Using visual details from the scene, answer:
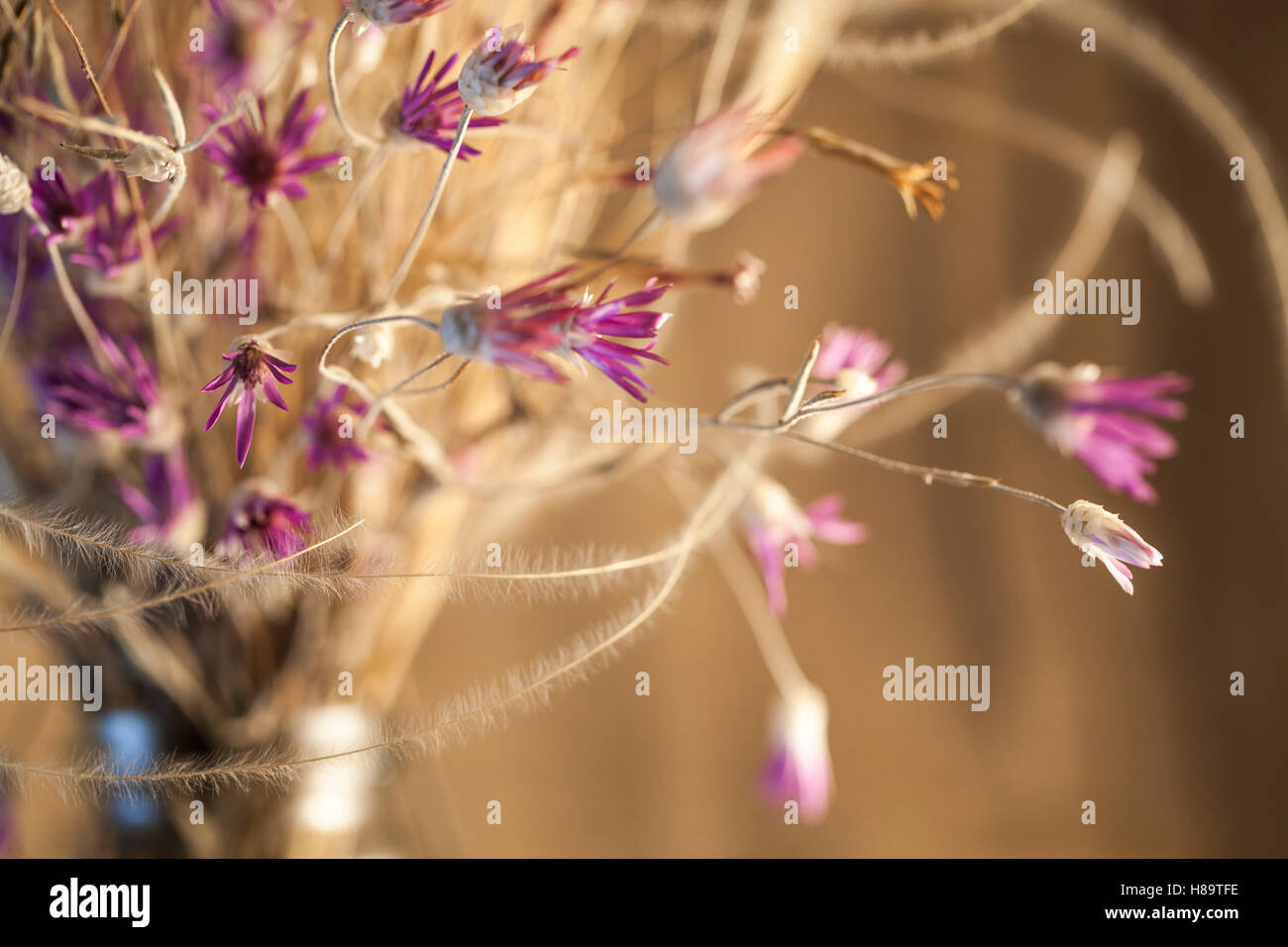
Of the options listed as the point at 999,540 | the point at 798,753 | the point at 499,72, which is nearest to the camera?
the point at 499,72

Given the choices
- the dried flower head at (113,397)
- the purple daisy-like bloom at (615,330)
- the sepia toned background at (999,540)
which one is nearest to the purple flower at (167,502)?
the dried flower head at (113,397)

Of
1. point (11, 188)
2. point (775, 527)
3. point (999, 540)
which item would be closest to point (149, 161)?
point (11, 188)

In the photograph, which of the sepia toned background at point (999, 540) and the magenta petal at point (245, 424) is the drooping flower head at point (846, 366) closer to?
the magenta petal at point (245, 424)

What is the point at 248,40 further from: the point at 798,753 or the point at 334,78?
the point at 798,753

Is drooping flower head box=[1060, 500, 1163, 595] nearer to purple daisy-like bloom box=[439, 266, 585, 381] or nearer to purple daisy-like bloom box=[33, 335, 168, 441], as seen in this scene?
purple daisy-like bloom box=[439, 266, 585, 381]

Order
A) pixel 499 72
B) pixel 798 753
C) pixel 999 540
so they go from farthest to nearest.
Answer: pixel 999 540, pixel 798 753, pixel 499 72

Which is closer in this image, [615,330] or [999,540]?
[615,330]

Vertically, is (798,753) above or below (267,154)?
below

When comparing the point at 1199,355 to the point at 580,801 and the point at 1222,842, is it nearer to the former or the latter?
the point at 1222,842
